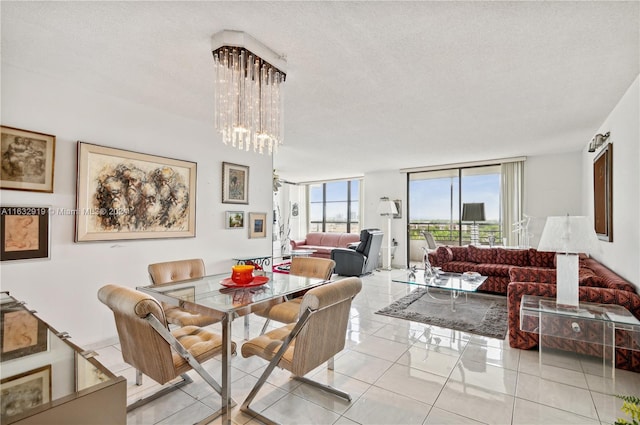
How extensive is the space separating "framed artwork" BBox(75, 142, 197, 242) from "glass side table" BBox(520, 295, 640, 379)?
354cm

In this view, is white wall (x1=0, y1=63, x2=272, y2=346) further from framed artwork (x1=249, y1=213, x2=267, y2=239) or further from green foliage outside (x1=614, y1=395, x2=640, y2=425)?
green foliage outside (x1=614, y1=395, x2=640, y2=425)

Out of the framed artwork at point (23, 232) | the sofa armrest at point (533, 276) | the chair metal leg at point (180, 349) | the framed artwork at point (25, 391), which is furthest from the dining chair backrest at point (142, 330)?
the sofa armrest at point (533, 276)

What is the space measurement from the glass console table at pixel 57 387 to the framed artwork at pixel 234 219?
118 inches

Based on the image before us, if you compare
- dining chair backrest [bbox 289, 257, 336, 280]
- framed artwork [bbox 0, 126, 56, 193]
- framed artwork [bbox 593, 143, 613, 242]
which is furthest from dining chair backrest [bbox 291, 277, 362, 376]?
framed artwork [bbox 593, 143, 613, 242]

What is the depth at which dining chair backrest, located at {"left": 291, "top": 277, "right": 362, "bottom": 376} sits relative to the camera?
5.67 feet

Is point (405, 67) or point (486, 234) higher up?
point (405, 67)

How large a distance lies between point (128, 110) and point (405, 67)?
8.95ft

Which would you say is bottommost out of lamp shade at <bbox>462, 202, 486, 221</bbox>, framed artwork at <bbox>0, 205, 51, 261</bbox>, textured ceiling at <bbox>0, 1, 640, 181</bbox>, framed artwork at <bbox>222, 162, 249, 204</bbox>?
framed artwork at <bbox>0, 205, 51, 261</bbox>

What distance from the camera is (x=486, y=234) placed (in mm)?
7203

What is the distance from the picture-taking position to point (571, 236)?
2.48 metres

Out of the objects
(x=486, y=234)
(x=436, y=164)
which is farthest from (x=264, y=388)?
(x=486, y=234)

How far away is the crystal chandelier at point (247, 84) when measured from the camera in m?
2.08

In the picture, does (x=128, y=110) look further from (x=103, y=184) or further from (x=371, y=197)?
(x=371, y=197)

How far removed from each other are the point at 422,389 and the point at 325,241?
22.1 ft
